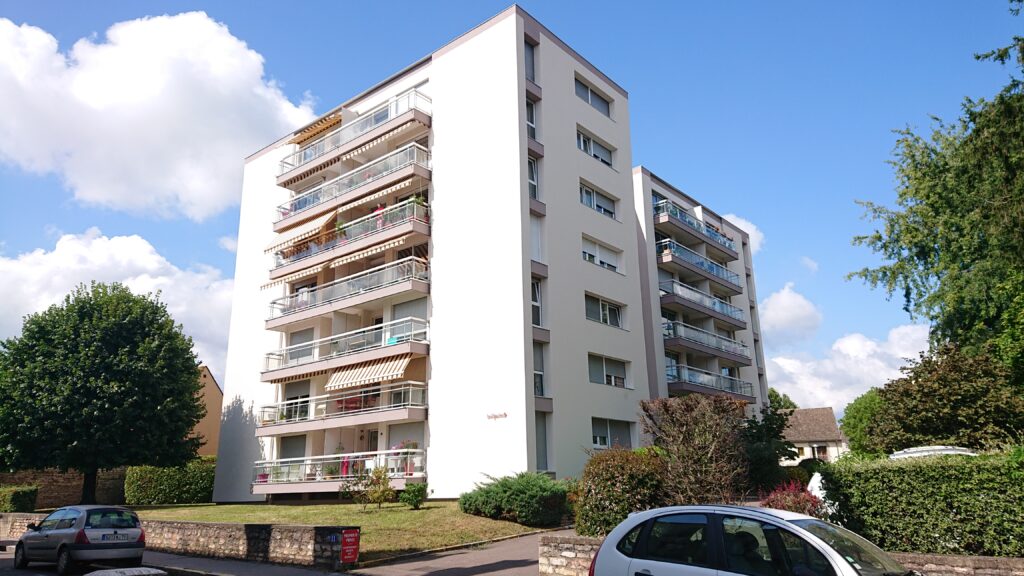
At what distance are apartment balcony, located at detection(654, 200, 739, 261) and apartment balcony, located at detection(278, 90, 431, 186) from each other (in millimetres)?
14797

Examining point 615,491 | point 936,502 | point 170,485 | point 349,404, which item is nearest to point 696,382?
point 349,404

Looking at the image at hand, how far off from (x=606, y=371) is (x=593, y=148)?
34.1ft

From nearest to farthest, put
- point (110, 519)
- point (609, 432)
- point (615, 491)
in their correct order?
point (615, 491) < point (110, 519) < point (609, 432)

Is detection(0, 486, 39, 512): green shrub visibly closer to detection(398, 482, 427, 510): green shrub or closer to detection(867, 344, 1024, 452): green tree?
detection(398, 482, 427, 510): green shrub

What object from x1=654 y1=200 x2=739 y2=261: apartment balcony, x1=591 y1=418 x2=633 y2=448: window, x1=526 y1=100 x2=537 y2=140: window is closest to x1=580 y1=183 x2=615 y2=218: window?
x1=526 y1=100 x2=537 y2=140: window

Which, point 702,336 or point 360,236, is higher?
point 360,236

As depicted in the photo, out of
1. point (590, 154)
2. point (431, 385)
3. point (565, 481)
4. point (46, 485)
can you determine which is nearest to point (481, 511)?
point (565, 481)

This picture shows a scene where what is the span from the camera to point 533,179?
2777 centimetres

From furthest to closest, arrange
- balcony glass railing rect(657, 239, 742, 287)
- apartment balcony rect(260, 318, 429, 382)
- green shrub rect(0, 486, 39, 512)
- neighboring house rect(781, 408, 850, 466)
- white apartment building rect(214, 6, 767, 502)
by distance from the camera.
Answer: neighboring house rect(781, 408, 850, 466) → balcony glass railing rect(657, 239, 742, 287) → green shrub rect(0, 486, 39, 512) → apartment balcony rect(260, 318, 429, 382) → white apartment building rect(214, 6, 767, 502)

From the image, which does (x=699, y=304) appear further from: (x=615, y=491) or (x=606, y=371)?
(x=615, y=491)

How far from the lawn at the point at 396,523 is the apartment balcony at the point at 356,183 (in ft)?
44.5

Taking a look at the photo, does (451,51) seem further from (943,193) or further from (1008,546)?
(1008,546)

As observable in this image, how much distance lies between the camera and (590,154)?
31.2 metres

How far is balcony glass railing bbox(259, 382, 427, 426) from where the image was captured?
26891 millimetres
